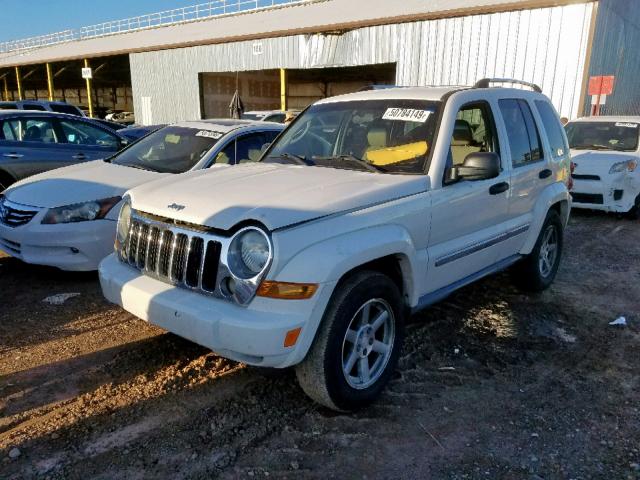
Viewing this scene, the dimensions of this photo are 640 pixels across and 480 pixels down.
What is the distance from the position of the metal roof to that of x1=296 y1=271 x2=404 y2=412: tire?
1369cm

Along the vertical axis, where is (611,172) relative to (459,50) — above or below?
below

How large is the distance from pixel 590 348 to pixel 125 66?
34.4m

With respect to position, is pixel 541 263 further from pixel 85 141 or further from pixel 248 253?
pixel 85 141

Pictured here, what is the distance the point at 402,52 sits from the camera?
1722cm

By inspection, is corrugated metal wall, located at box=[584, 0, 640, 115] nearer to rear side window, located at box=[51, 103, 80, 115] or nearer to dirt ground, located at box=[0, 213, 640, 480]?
dirt ground, located at box=[0, 213, 640, 480]

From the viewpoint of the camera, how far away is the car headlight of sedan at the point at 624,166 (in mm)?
8414

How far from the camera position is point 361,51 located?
18547 mm

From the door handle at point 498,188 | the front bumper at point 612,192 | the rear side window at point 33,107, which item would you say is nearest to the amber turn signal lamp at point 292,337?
the door handle at point 498,188

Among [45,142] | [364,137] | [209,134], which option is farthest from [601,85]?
[45,142]

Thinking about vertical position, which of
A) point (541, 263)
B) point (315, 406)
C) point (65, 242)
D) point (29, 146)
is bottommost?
point (315, 406)

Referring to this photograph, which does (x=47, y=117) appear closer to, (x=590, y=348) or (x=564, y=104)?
(x=590, y=348)

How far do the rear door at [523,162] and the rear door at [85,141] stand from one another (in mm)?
5903

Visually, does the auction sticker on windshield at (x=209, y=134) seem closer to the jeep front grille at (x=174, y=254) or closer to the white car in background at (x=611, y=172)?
the jeep front grille at (x=174, y=254)

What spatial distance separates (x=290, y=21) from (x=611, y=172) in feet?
58.9
